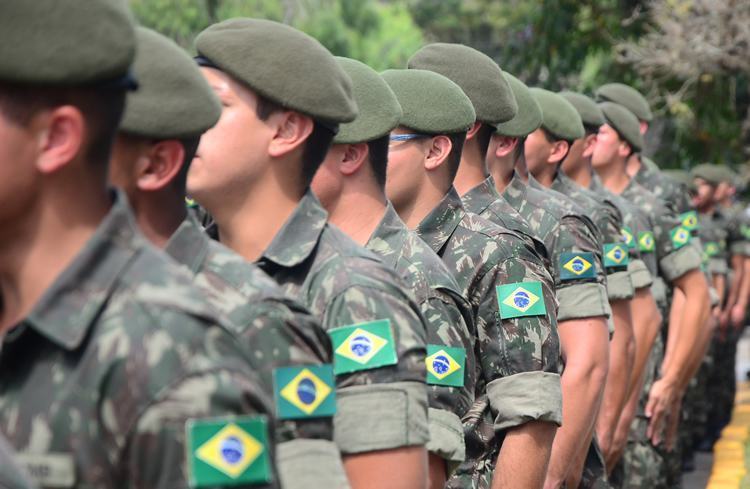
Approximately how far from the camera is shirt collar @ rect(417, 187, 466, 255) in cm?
525

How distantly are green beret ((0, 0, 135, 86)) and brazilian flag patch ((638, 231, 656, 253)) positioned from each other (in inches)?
281

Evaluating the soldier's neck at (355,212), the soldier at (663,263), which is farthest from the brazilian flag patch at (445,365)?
the soldier at (663,263)

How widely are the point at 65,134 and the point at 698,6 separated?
10963 mm

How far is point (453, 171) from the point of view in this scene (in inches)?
215

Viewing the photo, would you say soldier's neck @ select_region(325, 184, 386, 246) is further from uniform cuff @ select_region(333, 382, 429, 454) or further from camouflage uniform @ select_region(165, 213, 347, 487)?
camouflage uniform @ select_region(165, 213, 347, 487)

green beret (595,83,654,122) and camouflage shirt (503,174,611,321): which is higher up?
camouflage shirt (503,174,611,321)

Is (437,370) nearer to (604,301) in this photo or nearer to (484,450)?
(484,450)

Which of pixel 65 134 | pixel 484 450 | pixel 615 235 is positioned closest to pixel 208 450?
pixel 65 134

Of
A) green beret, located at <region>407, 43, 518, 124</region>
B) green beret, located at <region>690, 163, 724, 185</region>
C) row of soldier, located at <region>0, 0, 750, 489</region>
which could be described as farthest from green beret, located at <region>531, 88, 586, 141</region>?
green beret, located at <region>690, 163, 724, 185</region>

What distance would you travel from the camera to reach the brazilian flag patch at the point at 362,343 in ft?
11.7

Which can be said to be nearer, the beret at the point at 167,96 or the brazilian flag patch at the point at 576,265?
the beret at the point at 167,96

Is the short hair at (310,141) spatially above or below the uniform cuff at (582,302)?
above

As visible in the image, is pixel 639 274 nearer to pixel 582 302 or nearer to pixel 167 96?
pixel 582 302

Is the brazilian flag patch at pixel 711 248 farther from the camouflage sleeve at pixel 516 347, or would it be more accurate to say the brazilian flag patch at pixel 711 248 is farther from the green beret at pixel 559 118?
the camouflage sleeve at pixel 516 347
